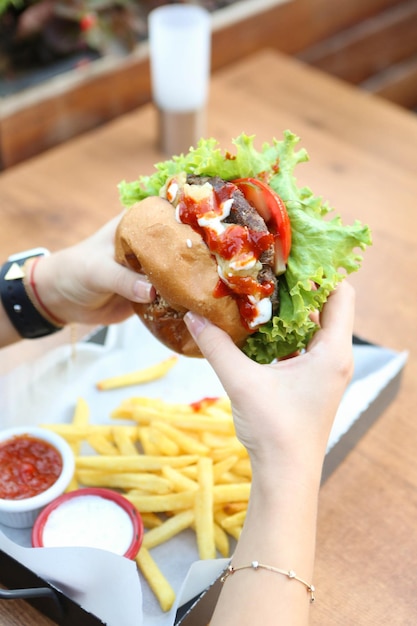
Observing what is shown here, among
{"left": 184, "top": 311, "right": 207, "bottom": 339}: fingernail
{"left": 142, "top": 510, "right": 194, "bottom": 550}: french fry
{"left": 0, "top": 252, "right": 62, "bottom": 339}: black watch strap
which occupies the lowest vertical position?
{"left": 142, "top": 510, "right": 194, "bottom": 550}: french fry

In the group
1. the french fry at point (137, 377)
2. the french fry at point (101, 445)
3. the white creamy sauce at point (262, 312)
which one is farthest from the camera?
the french fry at point (137, 377)

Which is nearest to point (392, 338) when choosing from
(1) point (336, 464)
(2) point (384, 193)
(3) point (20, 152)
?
(1) point (336, 464)

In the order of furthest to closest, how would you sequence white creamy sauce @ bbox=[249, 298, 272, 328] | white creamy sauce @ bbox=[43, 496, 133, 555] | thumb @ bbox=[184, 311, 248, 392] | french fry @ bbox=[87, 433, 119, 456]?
french fry @ bbox=[87, 433, 119, 456] → white creamy sauce @ bbox=[43, 496, 133, 555] → white creamy sauce @ bbox=[249, 298, 272, 328] → thumb @ bbox=[184, 311, 248, 392]

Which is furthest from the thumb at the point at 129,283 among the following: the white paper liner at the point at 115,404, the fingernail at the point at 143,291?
the white paper liner at the point at 115,404

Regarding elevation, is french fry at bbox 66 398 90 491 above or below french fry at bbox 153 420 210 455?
below

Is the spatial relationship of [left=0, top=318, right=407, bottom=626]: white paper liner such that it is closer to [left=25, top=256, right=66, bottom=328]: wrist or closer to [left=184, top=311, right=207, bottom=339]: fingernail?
[left=25, top=256, right=66, bottom=328]: wrist

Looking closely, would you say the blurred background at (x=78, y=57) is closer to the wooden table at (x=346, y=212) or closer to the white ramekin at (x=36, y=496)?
the wooden table at (x=346, y=212)

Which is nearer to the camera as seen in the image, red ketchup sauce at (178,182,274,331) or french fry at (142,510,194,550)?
red ketchup sauce at (178,182,274,331)

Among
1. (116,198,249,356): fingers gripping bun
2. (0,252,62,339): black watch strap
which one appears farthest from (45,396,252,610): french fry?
(116,198,249,356): fingers gripping bun
